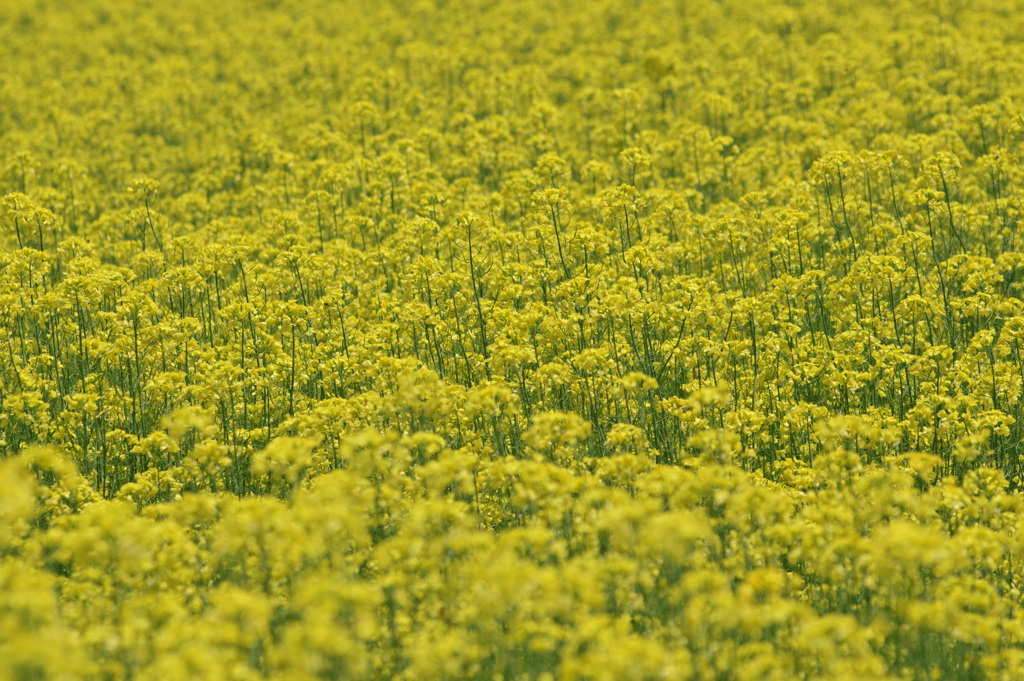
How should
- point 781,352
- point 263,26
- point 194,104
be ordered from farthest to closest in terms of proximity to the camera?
point 263,26, point 194,104, point 781,352

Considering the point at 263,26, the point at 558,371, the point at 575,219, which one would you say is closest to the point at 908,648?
the point at 558,371

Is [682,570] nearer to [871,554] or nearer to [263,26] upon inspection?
[871,554]

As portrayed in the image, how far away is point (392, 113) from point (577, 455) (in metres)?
13.9

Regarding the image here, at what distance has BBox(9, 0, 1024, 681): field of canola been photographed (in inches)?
290

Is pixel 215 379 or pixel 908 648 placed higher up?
pixel 215 379

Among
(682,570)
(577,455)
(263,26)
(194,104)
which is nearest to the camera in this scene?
(682,570)

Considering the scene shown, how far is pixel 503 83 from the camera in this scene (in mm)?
23984

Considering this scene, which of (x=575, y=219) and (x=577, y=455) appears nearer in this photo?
(x=577, y=455)

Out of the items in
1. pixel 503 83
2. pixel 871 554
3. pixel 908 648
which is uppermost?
pixel 503 83

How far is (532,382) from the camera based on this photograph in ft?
38.7

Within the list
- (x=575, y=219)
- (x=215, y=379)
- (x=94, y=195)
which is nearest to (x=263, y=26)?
(x=94, y=195)

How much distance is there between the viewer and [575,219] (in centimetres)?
1733

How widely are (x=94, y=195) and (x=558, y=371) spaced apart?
42.4 feet

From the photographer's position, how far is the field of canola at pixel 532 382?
7.36 m
